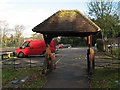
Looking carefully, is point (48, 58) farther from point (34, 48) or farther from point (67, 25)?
point (34, 48)

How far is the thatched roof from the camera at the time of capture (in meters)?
9.78

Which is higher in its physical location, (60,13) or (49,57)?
(60,13)

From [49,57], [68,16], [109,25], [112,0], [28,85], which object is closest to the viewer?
[28,85]

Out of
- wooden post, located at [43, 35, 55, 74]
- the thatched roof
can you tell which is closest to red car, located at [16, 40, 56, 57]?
wooden post, located at [43, 35, 55, 74]

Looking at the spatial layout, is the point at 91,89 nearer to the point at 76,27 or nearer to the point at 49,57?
the point at 76,27

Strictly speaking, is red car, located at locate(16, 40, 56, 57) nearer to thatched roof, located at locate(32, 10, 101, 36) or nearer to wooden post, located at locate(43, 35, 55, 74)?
wooden post, located at locate(43, 35, 55, 74)

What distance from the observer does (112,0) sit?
99.2 feet

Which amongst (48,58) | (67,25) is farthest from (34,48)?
(67,25)

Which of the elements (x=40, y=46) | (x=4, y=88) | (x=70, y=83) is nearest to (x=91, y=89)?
(x=70, y=83)

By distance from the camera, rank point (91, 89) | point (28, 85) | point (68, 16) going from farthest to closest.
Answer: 1. point (68, 16)
2. point (28, 85)
3. point (91, 89)

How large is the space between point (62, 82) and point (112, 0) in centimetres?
2644

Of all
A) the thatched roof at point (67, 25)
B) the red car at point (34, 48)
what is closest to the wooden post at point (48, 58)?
the thatched roof at point (67, 25)

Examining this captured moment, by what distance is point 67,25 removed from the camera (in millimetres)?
10102

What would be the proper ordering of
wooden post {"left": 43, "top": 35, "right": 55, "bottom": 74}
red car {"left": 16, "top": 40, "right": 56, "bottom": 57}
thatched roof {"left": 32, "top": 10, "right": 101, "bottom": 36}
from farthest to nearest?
red car {"left": 16, "top": 40, "right": 56, "bottom": 57}
wooden post {"left": 43, "top": 35, "right": 55, "bottom": 74}
thatched roof {"left": 32, "top": 10, "right": 101, "bottom": 36}
